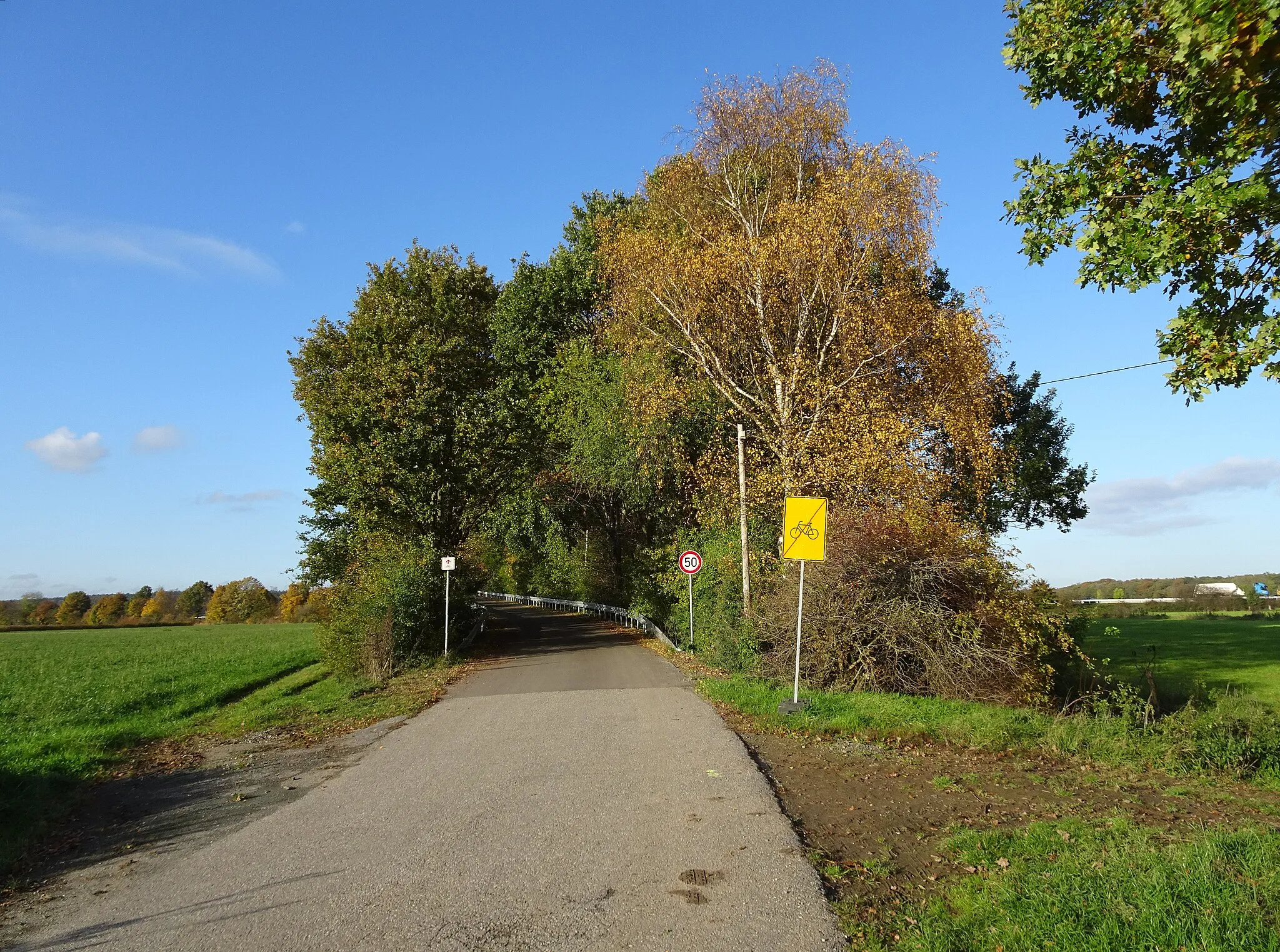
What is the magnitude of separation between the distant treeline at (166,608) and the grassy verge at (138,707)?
31.4 meters

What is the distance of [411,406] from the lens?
2353cm

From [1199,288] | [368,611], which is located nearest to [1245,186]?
[1199,288]

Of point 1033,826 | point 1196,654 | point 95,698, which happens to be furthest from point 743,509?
point 1196,654

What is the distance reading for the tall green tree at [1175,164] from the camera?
6.47m

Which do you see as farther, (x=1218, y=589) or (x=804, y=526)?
(x=1218, y=589)

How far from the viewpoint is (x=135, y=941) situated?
4.80m

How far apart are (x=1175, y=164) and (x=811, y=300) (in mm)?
12174

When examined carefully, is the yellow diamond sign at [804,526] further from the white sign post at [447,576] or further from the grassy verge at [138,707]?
the white sign post at [447,576]

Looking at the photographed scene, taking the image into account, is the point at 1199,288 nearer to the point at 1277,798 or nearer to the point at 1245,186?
the point at 1245,186

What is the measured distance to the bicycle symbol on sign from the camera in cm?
1238

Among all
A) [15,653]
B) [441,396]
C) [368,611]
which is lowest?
[15,653]

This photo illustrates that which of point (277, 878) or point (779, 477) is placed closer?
point (277, 878)

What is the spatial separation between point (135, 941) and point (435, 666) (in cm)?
1559

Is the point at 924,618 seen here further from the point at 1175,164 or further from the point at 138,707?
the point at 138,707
